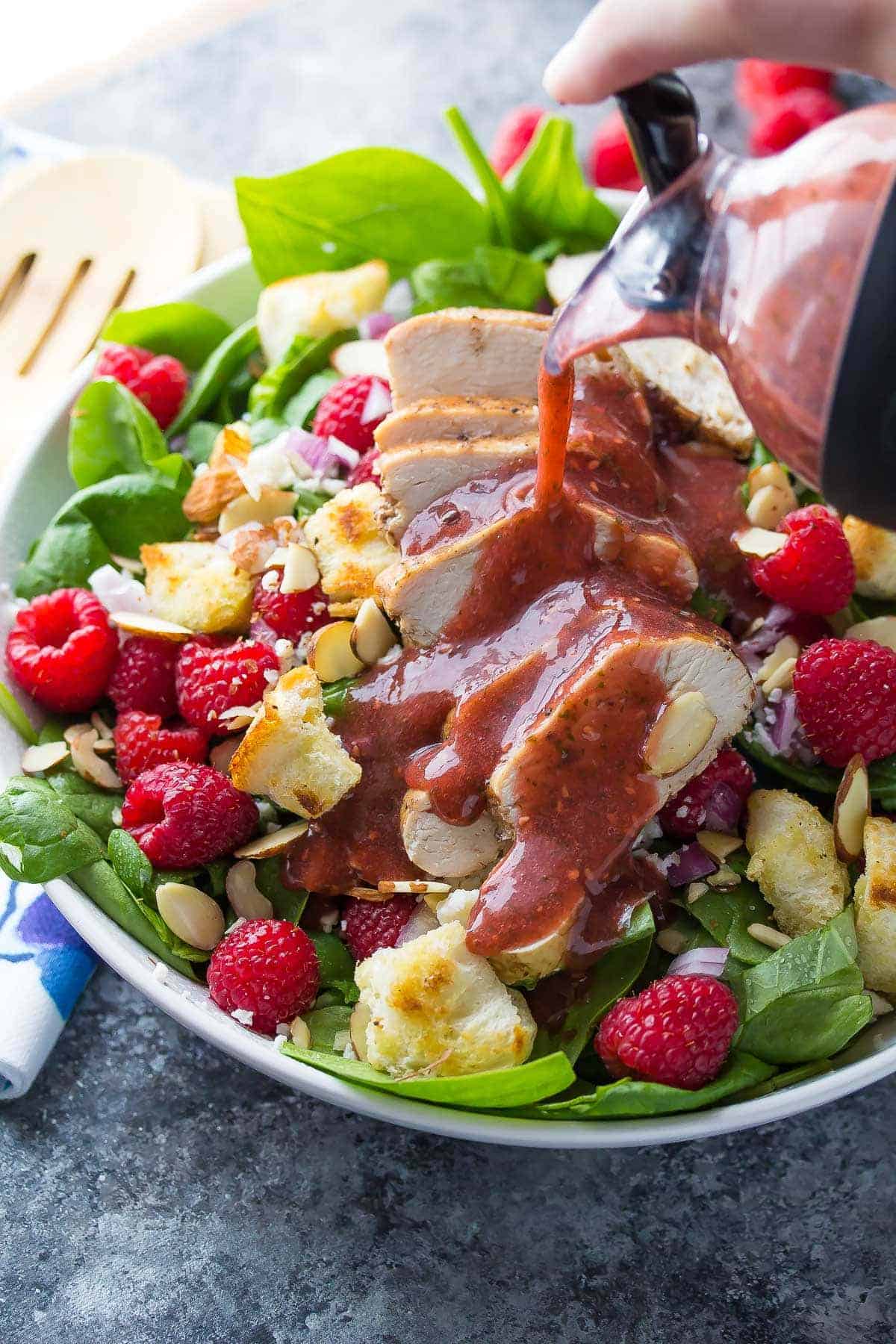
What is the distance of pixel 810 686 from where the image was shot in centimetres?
244

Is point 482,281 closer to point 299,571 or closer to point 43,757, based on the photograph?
point 299,571

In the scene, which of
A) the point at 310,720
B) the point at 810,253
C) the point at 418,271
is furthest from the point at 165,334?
the point at 810,253

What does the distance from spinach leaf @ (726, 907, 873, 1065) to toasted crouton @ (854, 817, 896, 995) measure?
0.03 metres

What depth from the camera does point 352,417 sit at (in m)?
2.90

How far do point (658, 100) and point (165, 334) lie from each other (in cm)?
175

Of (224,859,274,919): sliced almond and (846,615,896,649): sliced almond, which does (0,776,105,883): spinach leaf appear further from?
(846,615,896,649): sliced almond

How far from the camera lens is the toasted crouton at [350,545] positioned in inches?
101

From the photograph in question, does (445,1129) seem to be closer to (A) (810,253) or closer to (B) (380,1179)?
(B) (380,1179)

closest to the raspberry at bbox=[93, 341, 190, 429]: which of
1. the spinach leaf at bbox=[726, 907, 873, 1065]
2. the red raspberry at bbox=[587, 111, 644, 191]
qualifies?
the red raspberry at bbox=[587, 111, 644, 191]

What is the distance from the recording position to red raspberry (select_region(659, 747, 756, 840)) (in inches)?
95.2

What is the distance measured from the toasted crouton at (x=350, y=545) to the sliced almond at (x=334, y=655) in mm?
86

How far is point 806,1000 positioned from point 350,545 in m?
1.20

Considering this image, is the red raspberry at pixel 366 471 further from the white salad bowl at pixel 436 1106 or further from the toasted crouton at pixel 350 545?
the white salad bowl at pixel 436 1106

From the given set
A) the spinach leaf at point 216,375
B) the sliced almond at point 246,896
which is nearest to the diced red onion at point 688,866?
the sliced almond at point 246,896
